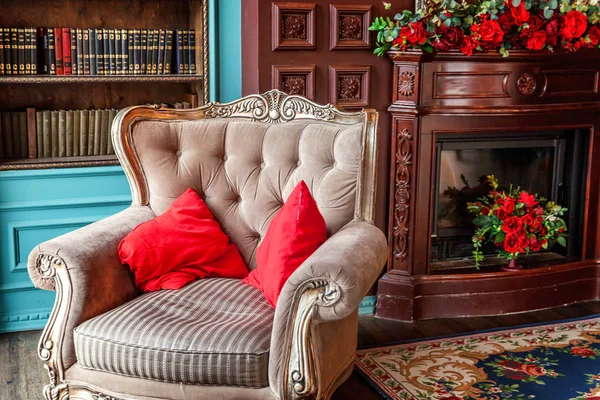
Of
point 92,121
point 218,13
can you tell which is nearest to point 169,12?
point 218,13

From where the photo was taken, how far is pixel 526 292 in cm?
360

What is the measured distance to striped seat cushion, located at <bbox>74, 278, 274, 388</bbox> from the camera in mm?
2010

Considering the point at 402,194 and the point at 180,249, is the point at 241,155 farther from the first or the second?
the point at 402,194

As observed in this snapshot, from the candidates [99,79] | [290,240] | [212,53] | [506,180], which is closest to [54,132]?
[99,79]

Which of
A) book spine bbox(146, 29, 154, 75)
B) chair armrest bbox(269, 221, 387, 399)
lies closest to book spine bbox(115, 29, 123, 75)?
book spine bbox(146, 29, 154, 75)

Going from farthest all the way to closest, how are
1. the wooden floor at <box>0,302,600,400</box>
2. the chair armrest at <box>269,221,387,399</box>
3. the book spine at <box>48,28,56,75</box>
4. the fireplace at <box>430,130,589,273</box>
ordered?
the fireplace at <box>430,130,589,273</box>
the book spine at <box>48,28,56,75</box>
the wooden floor at <box>0,302,600,400</box>
the chair armrest at <box>269,221,387,399</box>

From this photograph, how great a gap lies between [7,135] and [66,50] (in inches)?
18.4

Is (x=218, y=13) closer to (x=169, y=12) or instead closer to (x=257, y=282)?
(x=169, y=12)

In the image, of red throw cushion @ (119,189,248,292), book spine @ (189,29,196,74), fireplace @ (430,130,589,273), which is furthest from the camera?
fireplace @ (430,130,589,273)

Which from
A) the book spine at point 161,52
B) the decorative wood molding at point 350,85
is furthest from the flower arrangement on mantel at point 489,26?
the book spine at point 161,52

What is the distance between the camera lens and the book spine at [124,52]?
337 cm

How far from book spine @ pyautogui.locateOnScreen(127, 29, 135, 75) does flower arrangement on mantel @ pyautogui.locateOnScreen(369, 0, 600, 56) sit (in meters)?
1.10

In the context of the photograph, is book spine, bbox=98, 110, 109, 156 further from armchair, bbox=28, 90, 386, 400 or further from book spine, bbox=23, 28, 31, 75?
armchair, bbox=28, 90, 386, 400

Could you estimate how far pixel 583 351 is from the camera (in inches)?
122
